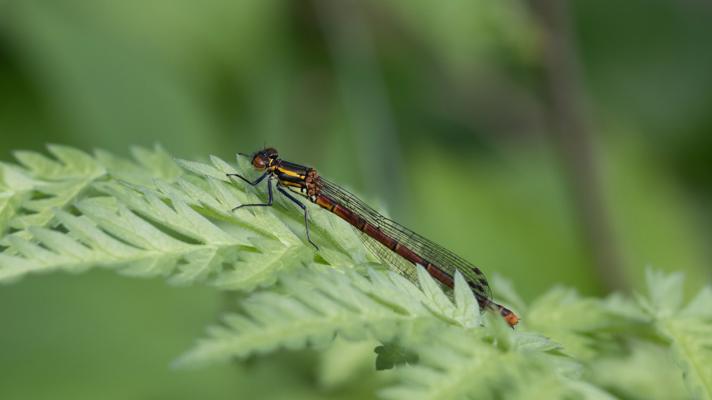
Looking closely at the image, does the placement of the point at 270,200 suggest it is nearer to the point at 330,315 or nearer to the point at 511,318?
the point at 511,318

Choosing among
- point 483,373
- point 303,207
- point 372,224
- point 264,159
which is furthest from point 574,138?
point 483,373

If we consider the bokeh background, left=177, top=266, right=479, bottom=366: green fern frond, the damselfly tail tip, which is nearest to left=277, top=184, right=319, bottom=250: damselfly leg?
left=177, top=266, right=479, bottom=366: green fern frond

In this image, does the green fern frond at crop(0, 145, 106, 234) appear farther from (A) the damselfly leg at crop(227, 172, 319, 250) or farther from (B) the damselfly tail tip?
(B) the damselfly tail tip

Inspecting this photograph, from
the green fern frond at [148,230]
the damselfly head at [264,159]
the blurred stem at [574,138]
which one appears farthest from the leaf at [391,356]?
the blurred stem at [574,138]

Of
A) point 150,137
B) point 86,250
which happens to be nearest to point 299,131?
point 150,137


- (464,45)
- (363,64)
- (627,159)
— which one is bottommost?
(464,45)

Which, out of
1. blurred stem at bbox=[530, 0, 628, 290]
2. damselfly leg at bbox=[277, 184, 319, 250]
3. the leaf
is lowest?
the leaf

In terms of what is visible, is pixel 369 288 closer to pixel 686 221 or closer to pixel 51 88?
pixel 51 88
